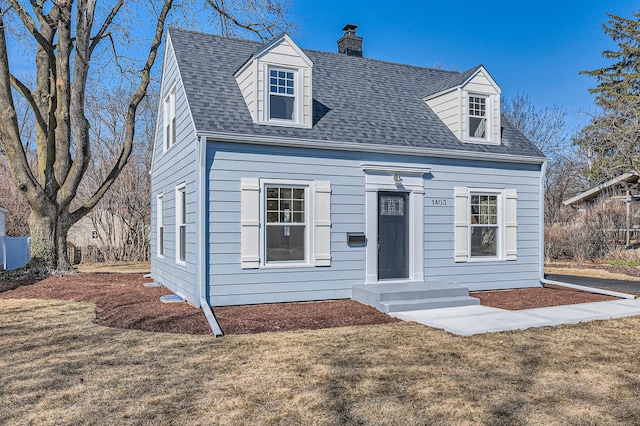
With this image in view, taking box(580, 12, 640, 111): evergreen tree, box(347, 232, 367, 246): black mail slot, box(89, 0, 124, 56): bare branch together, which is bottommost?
box(347, 232, 367, 246): black mail slot

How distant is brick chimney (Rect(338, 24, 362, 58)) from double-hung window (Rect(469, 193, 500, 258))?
18.0 ft

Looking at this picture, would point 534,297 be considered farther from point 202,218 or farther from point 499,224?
point 202,218

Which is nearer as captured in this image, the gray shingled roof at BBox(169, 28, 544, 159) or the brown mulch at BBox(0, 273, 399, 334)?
the brown mulch at BBox(0, 273, 399, 334)

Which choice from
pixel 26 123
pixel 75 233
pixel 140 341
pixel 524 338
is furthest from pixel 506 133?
pixel 26 123

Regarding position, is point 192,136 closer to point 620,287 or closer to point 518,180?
point 518,180

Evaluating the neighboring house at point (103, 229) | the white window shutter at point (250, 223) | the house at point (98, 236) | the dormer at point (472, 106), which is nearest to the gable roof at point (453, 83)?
the dormer at point (472, 106)

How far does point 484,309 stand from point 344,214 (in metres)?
3.11

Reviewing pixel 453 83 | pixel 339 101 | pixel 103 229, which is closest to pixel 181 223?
pixel 339 101

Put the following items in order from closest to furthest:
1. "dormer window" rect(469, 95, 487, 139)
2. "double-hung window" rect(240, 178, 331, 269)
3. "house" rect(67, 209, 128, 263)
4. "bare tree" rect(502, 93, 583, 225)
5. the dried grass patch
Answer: "double-hung window" rect(240, 178, 331, 269)
"dormer window" rect(469, 95, 487, 139)
the dried grass patch
"house" rect(67, 209, 128, 263)
"bare tree" rect(502, 93, 583, 225)

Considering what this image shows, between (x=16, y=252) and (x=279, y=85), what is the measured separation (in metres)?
15.0

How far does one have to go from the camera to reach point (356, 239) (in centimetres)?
988

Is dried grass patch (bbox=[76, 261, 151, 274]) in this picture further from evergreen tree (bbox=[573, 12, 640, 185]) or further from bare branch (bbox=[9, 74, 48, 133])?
evergreen tree (bbox=[573, 12, 640, 185])

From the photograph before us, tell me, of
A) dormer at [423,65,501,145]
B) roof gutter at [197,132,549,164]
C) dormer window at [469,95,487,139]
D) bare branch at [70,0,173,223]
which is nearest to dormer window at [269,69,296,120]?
roof gutter at [197,132,549,164]

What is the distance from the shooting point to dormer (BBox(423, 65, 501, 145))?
11344 mm
